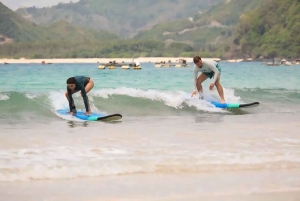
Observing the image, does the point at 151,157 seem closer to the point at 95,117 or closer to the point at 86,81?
the point at 95,117

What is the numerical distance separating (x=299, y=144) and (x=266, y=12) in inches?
5959

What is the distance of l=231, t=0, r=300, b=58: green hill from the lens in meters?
141

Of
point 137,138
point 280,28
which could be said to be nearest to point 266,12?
point 280,28

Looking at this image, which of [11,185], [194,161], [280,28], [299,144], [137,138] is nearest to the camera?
[11,185]

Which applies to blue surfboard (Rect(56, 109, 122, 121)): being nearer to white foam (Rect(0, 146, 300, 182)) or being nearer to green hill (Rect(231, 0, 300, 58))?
white foam (Rect(0, 146, 300, 182))

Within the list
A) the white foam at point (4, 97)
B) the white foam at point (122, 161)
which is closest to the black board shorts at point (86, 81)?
the white foam at point (122, 161)

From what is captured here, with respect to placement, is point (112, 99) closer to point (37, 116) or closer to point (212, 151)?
point (37, 116)

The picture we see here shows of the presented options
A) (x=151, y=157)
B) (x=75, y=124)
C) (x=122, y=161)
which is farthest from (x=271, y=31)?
(x=122, y=161)

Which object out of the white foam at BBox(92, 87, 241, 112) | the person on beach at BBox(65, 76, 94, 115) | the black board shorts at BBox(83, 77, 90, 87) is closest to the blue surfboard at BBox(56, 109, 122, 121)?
the person on beach at BBox(65, 76, 94, 115)

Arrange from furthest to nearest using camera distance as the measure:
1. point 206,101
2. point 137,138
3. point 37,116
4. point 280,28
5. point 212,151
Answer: point 280,28
point 206,101
point 37,116
point 137,138
point 212,151

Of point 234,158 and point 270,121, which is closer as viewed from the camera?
point 234,158

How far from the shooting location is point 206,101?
15.2m

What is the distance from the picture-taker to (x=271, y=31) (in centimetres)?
14912

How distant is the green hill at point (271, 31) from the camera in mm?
140750
